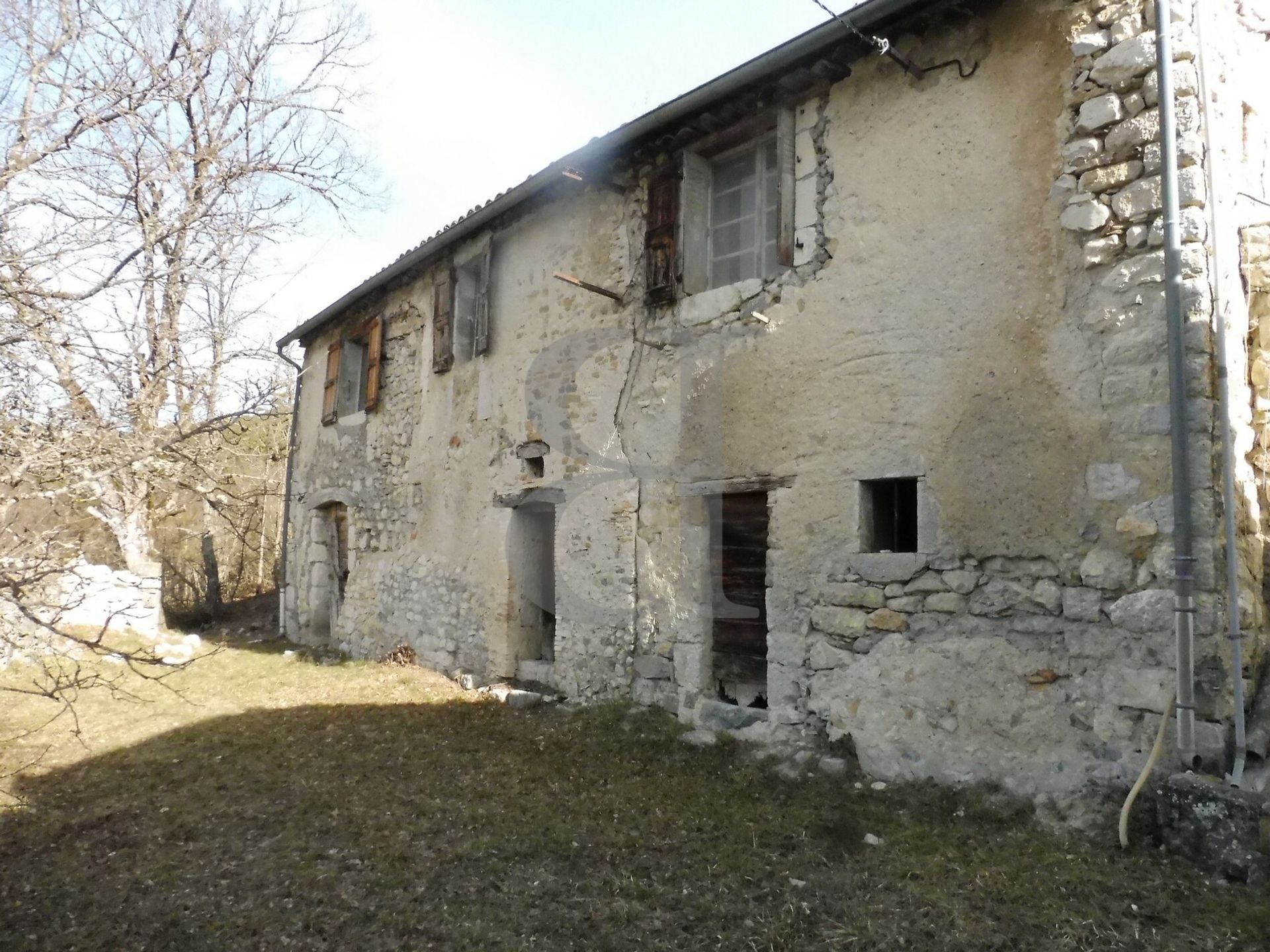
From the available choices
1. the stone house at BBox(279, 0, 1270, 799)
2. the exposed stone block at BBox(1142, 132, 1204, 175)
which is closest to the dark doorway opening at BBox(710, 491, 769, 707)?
the stone house at BBox(279, 0, 1270, 799)

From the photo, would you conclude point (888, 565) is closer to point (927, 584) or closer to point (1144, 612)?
point (927, 584)

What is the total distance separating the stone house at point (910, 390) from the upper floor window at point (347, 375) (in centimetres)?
386

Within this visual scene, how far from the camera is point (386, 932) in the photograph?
3133 millimetres

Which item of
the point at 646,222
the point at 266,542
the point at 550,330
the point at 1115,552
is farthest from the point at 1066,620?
the point at 266,542

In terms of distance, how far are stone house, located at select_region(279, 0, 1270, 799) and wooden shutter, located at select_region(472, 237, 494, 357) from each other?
23.6 inches

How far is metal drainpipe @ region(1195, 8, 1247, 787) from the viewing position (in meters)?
3.48

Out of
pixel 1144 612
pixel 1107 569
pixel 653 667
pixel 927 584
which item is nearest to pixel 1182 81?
pixel 1107 569

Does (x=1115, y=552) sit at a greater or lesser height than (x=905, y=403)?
lesser

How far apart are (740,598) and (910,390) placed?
1.78m

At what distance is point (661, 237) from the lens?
5.85m

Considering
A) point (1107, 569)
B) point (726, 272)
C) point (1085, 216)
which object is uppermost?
point (726, 272)

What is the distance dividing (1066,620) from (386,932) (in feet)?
10.7

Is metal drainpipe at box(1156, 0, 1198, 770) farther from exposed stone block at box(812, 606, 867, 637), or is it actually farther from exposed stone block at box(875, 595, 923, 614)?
exposed stone block at box(812, 606, 867, 637)

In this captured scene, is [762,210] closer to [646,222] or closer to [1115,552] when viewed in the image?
[646,222]
